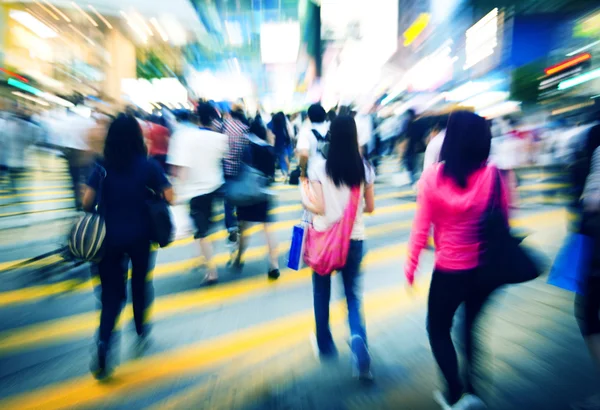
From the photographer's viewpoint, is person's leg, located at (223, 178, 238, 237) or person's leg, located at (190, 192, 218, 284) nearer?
person's leg, located at (190, 192, 218, 284)

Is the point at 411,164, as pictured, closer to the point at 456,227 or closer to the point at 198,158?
the point at 198,158

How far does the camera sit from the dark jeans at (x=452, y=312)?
215 centimetres

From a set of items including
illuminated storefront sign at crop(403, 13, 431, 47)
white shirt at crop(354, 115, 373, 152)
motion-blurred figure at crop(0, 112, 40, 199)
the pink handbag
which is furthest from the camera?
illuminated storefront sign at crop(403, 13, 431, 47)

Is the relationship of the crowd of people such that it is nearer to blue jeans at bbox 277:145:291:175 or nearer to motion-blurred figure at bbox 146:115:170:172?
motion-blurred figure at bbox 146:115:170:172

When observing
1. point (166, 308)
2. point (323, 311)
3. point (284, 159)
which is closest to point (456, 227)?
point (323, 311)

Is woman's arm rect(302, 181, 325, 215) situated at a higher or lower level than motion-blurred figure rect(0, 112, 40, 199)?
lower

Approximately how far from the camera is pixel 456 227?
2113 millimetres

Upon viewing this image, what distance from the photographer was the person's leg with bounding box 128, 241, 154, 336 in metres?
2.89

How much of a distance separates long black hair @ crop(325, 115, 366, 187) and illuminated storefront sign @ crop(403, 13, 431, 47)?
25.3m

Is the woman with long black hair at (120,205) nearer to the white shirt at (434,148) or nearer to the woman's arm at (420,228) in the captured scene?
the woman's arm at (420,228)

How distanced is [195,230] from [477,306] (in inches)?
123

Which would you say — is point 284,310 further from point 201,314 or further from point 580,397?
point 580,397

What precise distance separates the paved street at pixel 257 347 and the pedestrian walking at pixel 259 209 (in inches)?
8.3

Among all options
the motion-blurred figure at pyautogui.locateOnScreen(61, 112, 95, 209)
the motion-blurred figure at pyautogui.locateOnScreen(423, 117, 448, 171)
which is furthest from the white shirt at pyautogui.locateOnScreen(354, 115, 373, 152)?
the motion-blurred figure at pyautogui.locateOnScreen(61, 112, 95, 209)
